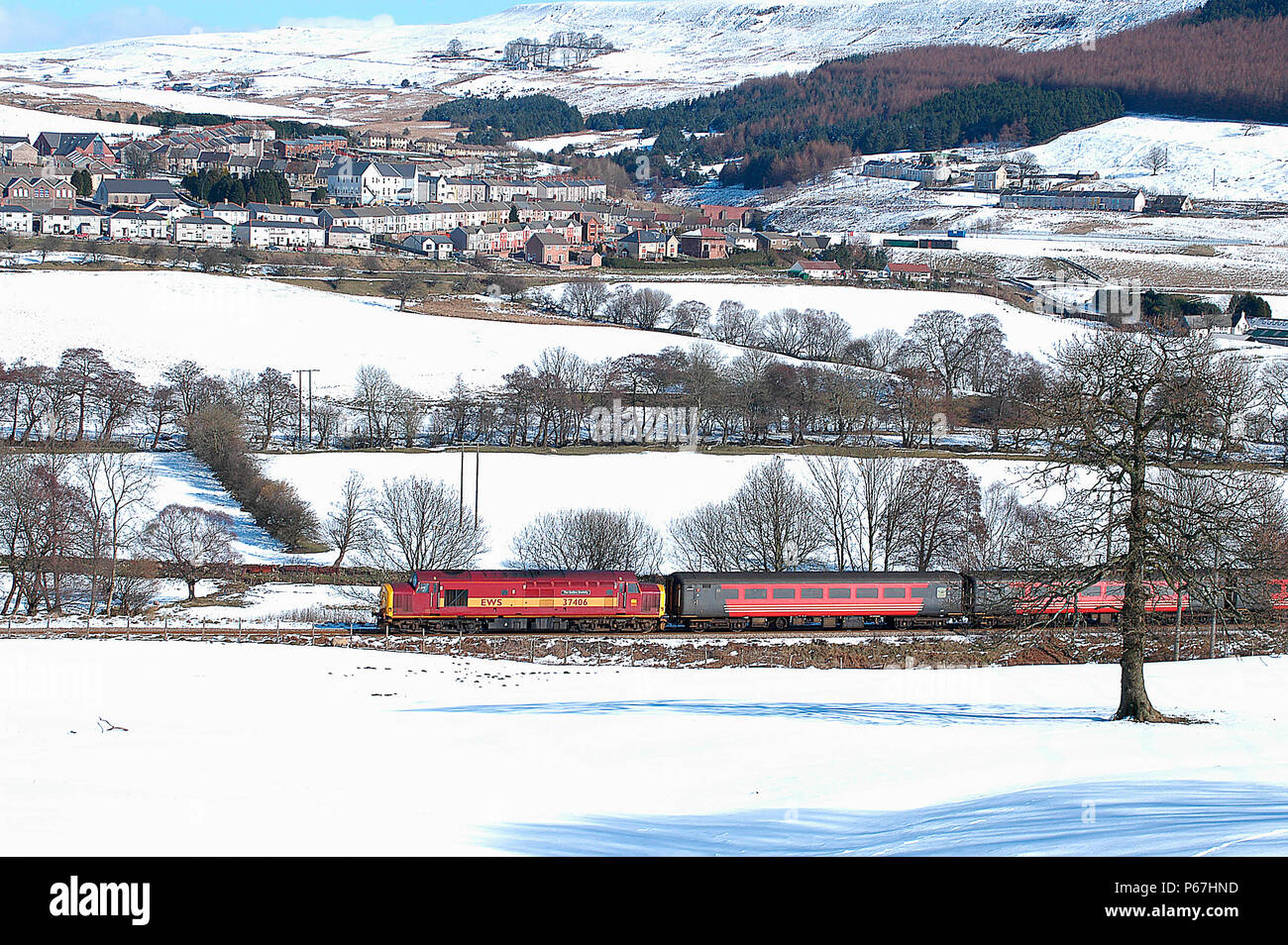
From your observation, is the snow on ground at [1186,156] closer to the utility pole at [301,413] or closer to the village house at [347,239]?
the village house at [347,239]

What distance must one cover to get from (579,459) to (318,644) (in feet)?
65.7

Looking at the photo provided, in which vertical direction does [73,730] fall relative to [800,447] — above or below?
below

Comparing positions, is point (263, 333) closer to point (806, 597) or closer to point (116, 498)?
point (116, 498)

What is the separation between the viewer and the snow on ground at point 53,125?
158625mm

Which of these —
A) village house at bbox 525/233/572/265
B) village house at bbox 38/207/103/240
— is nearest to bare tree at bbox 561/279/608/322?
village house at bbox 525/233/572/265

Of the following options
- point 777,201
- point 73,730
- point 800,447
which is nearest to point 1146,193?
point 777,201

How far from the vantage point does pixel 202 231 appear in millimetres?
97688

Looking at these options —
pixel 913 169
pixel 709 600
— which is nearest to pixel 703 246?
pixel 913 169

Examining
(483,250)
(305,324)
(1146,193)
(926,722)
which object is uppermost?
(1146,193)

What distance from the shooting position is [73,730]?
1625 cm

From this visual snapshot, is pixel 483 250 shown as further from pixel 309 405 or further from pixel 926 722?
pixel 926 722

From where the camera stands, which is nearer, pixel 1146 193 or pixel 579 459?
pixel 579 459

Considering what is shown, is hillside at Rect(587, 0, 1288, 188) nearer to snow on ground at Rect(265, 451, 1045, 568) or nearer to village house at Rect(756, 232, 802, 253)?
village house at Rect(756, 232, 802, 253)

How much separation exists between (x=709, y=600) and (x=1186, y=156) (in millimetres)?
140747
